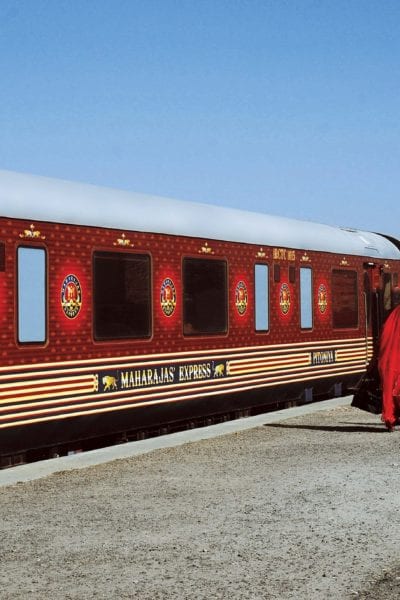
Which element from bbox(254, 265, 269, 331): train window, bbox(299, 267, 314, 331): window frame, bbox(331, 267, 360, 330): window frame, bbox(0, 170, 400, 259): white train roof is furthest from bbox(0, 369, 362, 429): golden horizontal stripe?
bbox(331, 267, 360, 330): window frame

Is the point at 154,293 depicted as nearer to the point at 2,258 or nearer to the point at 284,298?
the point at 2,258

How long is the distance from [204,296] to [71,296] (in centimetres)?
289

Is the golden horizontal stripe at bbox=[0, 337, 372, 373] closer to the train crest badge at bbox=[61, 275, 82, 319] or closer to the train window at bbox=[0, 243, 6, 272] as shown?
the train crest badge at bbox=[61, 275, 82, 319]

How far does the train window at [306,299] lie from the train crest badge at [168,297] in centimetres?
389

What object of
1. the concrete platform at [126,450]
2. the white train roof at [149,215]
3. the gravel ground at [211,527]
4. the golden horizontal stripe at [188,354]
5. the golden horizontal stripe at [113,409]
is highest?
the white train roof at [149,215]

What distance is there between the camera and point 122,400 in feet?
39.4

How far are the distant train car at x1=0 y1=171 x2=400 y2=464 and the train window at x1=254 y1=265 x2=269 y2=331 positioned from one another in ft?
0.12

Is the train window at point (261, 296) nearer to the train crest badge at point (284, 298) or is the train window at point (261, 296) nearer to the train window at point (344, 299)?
the train crest badge at point (284, 298)

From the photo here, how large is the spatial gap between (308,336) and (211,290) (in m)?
3.30

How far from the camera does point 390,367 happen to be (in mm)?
12797

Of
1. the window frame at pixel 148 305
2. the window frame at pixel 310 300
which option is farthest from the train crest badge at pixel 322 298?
the window frame at pixel 148 305

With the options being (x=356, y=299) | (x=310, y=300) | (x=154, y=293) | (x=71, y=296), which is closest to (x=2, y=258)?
(x=71, y=296)

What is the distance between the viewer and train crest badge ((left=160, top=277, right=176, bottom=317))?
504 inches

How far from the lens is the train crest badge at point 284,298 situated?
15.9 meters
